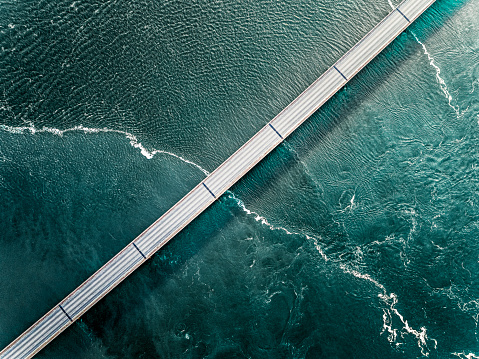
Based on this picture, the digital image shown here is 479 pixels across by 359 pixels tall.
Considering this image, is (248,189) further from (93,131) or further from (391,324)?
(391,324)

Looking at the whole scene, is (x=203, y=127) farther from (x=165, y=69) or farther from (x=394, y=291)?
Answer: (x=394, y=291)

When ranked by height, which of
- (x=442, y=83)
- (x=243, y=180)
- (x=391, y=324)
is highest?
(x=243, y=180)

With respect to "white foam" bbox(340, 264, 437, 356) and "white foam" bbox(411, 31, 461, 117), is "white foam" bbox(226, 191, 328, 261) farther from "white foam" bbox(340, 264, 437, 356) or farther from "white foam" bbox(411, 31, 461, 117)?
"white foam" bbox(411, 31, 461, 117)

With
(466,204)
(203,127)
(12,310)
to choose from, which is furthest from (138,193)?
(466,204)

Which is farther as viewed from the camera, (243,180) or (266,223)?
(266,223)

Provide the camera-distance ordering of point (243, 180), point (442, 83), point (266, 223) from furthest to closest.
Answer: point (442, 83)
point (266, 223)
point (243, 180)

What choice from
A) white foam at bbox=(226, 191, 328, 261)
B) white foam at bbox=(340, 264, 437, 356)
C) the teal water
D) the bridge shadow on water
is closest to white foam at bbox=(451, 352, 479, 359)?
the teal water

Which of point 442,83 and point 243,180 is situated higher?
point 243,180

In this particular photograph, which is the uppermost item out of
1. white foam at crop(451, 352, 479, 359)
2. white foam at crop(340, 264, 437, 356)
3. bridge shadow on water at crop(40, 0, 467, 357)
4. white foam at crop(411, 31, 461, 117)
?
bridge shadow on water at crop(40, 0, 467, 357)

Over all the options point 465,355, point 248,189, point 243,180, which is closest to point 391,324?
point 465,355
